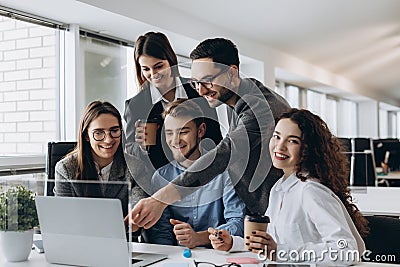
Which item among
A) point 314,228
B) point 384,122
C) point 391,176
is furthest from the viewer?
point 384,122

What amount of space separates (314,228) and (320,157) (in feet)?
0.60

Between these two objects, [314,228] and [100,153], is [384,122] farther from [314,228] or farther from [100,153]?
[314,228]

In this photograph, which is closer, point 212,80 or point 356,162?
point 212,80

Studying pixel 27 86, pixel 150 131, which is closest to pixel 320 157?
pixel 150 131

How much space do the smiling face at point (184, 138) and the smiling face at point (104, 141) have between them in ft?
0.64

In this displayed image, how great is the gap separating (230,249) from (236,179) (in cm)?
21

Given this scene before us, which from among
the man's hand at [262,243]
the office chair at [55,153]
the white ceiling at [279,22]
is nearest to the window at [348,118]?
the white ceiling at [279,22]

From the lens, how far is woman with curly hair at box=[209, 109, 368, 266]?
1.36 m

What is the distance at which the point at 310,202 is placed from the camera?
137 centimetres

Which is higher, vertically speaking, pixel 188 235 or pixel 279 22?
pixel 279 22

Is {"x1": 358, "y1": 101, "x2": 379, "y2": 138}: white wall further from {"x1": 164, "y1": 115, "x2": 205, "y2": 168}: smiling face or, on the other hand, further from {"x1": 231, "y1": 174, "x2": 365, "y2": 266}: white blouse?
{"x1": 231, "y1": 174, "x2": 365, "y2": 266}: white blouse

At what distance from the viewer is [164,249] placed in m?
1.65

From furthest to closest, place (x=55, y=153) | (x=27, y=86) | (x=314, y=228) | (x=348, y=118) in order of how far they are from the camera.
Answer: (x=348, y=118) < (x=27, y=86) < (x=55, y=153) < (x=314, y=228)

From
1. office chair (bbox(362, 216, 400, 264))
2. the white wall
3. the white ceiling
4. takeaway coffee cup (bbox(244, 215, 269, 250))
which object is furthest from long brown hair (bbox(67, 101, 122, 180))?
the white wall
